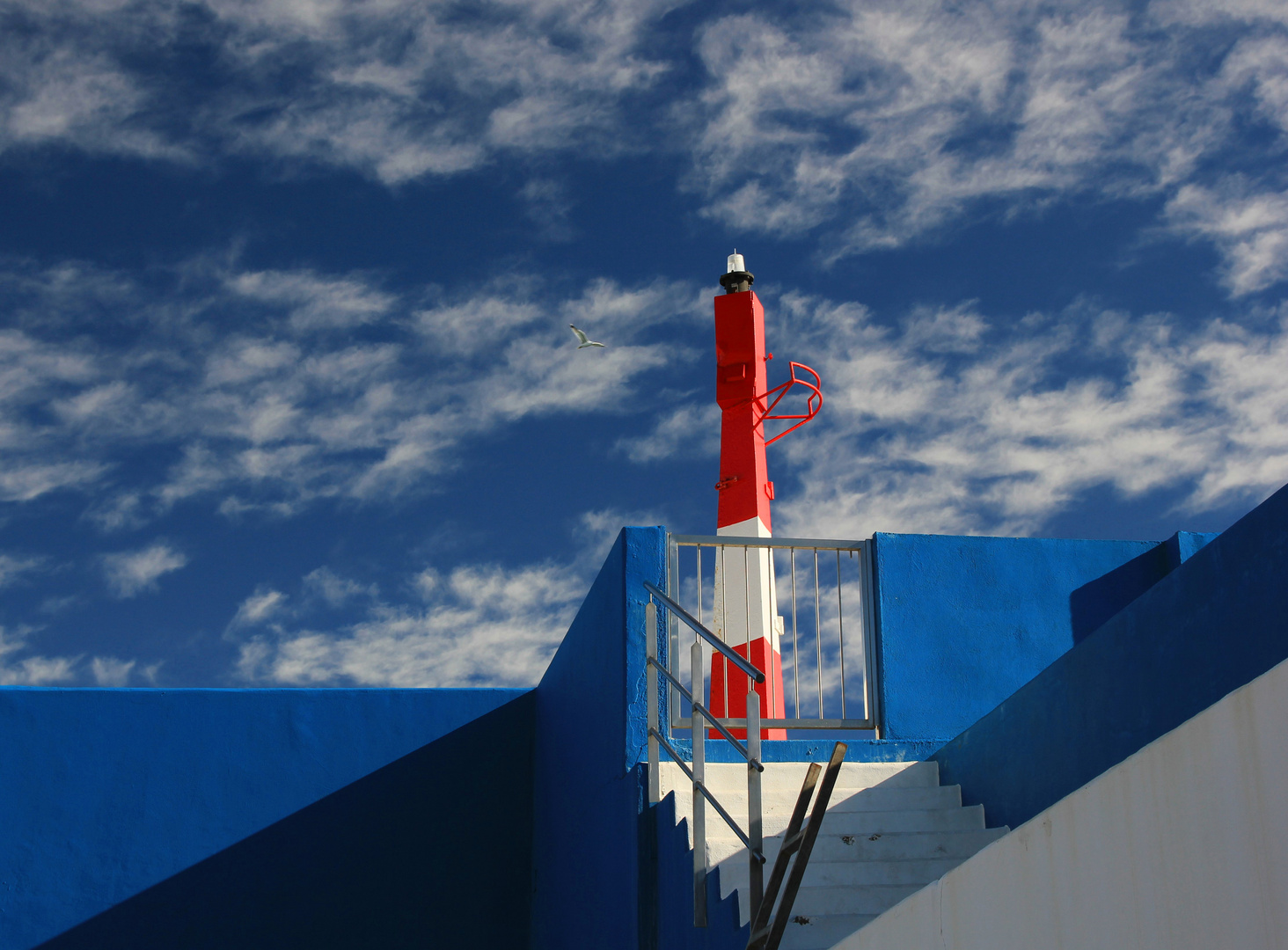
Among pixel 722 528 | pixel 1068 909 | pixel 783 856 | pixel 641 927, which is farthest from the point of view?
pixel 722 528

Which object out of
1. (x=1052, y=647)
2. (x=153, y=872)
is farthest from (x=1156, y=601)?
(x=153, y=872)

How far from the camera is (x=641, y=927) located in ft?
16.1

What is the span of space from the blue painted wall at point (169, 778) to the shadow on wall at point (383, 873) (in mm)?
23

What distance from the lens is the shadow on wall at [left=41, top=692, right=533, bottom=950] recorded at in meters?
7.57

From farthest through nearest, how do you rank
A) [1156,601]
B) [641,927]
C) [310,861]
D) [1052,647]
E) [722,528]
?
[722,528], [310,861], [1052,647], [641,927], [1156,601]

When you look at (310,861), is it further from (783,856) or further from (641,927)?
(783,856)

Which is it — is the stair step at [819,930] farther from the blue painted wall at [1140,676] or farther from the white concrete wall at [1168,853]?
the white concrete wall at [1168,853]

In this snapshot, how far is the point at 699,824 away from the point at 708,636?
0.67 meters

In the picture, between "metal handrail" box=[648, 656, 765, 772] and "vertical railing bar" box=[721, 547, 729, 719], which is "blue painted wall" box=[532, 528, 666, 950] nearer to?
"metal handrail" box=[648, 656, 765, 772]

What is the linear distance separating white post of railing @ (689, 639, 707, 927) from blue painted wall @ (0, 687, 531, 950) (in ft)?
12.9

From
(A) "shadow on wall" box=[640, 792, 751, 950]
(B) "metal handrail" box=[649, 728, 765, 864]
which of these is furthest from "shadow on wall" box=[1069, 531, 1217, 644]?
(A) "shadow on wall" box=[640, 792, 751, 950]

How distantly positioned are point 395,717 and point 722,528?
146 inches

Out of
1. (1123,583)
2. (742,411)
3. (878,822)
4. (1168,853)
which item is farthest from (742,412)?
(1168,853)

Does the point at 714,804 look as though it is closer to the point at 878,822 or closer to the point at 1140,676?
the point at 878,822
